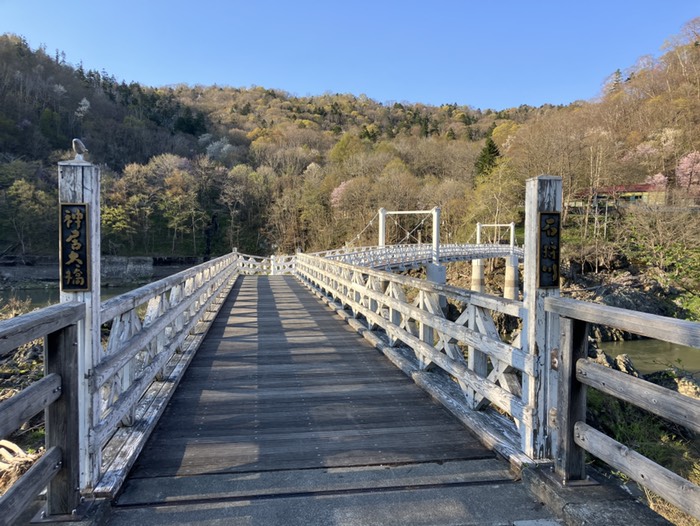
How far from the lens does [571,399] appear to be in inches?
98.3

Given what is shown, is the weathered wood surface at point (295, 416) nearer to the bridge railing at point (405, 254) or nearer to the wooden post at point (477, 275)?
the bridge railing at point (405, 254)

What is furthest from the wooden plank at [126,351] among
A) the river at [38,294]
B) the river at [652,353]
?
the river at [38,294]

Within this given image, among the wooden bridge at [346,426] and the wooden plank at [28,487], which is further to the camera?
the wooden bridge at [346,426]

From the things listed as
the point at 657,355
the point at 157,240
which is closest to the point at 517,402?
the point at 657,355

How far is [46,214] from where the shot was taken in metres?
43.8

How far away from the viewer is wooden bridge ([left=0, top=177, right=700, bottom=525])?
2.15 m

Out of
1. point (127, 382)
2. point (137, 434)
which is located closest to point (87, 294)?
point (137, 434)

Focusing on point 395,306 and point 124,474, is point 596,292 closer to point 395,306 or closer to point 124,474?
point 395,306

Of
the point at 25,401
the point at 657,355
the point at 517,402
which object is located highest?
the point at 25,401

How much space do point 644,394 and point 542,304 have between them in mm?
792

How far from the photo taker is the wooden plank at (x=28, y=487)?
169 cm

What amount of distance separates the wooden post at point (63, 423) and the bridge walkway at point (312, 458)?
260 mm

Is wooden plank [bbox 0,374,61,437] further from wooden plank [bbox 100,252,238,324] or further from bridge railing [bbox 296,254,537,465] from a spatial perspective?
bridge railing [bbox 296,254,537,465]

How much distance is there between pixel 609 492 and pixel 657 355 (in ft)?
61.0
